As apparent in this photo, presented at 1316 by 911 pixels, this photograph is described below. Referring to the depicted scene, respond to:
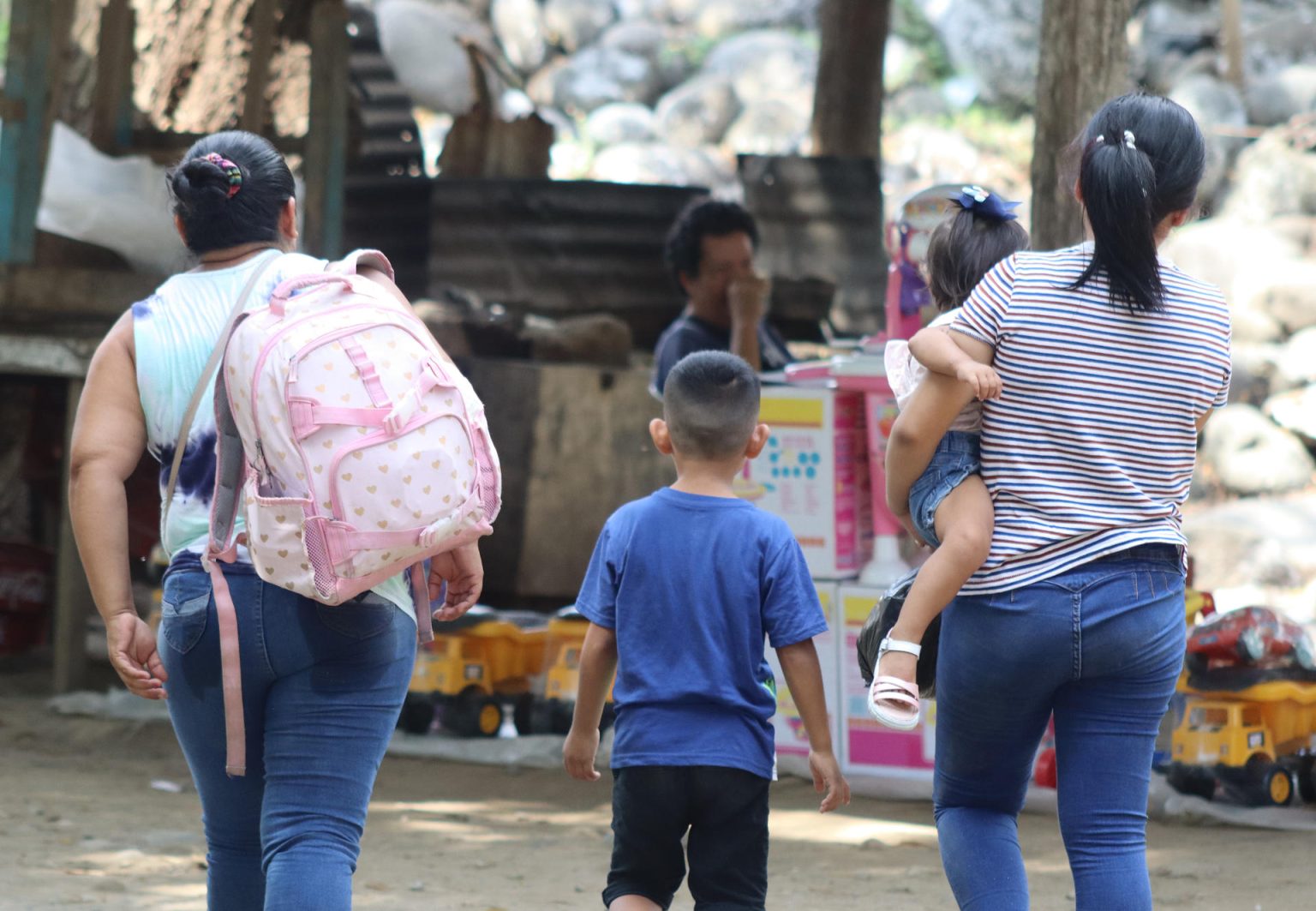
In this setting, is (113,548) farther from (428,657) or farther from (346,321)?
(428,657)

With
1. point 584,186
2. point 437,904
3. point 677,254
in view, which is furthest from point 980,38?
point 437,904

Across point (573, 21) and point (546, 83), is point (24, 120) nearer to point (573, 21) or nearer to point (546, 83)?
point (546, 83)

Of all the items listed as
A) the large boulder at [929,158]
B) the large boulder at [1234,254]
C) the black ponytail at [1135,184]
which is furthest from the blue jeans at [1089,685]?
the large boulder at [929,158]

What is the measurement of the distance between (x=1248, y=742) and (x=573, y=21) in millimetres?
18244

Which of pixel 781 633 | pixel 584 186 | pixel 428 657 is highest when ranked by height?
pixel 584 186

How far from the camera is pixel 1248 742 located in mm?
4996

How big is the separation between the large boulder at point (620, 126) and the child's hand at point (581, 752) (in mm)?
16423

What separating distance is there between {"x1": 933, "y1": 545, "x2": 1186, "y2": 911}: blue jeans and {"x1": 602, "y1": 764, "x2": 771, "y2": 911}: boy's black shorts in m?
0.43

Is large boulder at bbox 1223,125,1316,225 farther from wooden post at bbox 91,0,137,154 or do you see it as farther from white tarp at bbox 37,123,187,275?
white tarp at bbox 37,123,187,275

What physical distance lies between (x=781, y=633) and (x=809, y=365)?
2658mm

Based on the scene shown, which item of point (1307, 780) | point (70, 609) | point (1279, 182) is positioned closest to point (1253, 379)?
point (1279, 182)

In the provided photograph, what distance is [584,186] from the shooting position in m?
9.70

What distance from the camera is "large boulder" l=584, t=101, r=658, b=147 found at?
757 inches

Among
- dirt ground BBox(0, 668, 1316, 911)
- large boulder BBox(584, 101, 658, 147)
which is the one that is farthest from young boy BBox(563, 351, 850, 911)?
large boulder BBox(584, 101, 658, 147)
